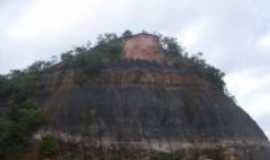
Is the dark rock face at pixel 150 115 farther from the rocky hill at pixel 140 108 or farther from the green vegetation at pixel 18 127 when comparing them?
the green vegetation at pixel 18 127

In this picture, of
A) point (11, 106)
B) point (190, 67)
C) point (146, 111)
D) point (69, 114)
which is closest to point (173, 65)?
point (190, 67)

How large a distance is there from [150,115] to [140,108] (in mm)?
980

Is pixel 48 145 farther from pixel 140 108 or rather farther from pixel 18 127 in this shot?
pixel 140 108

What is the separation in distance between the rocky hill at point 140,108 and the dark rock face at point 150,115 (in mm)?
72

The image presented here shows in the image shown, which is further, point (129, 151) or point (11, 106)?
point (11, 106)

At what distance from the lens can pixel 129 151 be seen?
45.2 metres

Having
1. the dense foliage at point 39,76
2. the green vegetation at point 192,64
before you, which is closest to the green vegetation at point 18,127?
the dense foliage at point 39,76

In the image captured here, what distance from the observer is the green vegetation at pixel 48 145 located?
1752 inches

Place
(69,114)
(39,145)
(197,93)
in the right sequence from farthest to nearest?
(197,93) → (69,114) → (39,145)

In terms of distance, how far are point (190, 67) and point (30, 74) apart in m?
13.4

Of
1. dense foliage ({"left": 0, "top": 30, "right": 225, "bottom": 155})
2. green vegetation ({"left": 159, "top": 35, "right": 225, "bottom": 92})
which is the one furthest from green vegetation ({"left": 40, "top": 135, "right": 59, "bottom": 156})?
green vegetation ({"left": 159, "top": 35, "right": 225, "bottom": 92})

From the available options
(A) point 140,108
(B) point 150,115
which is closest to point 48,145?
(A) point 140,108

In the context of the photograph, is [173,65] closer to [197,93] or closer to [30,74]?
[197,93]

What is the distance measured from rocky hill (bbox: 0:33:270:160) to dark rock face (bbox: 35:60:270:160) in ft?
0.24
